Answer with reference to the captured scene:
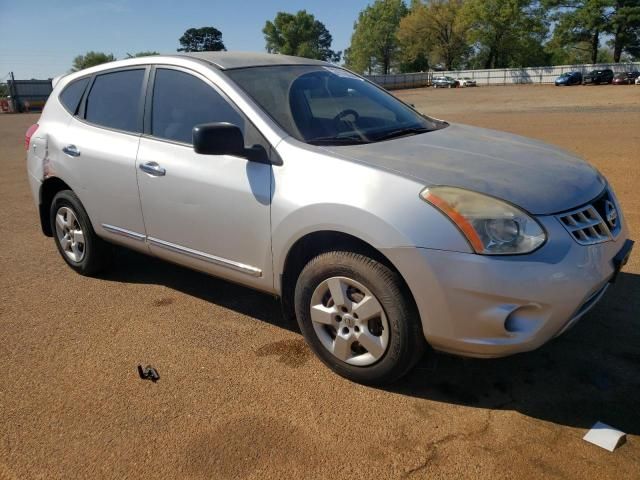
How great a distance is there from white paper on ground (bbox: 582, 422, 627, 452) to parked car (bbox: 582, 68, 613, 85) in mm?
55370

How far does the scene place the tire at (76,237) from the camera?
14.8 feet

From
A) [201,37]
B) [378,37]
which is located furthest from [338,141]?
[201,37]

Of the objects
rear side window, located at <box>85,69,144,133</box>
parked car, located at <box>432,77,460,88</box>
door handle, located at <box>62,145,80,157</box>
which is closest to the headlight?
rear side window, located at <box>85,69,144,133</box>

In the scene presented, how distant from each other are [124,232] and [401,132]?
6.90ft

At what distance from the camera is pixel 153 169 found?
3686mm

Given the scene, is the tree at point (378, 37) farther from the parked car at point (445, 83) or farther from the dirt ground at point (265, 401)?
the dirt ground at point (265, 401)

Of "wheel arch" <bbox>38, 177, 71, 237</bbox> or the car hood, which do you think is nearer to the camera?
the car hood

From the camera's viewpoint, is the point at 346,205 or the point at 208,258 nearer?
the point at 346,205

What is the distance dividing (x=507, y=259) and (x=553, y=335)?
1.54 feet

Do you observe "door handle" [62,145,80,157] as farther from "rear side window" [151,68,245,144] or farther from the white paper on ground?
the white paper on ground

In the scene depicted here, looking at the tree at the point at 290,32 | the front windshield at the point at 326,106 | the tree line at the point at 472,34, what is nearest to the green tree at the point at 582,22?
the tree line at the point at 472,34

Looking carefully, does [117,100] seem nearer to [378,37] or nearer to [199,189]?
[199,189]

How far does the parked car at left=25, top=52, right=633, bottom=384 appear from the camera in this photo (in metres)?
2.54

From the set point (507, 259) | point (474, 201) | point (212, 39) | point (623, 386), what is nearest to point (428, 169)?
point (474, 201)
